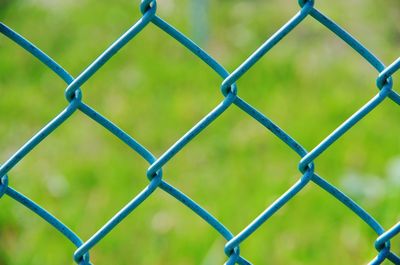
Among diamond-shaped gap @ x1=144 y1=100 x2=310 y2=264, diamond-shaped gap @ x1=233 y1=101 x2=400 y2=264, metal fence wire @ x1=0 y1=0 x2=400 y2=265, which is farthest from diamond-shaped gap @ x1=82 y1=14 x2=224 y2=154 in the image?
metal fence wire @ x1=0 y1=0 x2=400 y2=265

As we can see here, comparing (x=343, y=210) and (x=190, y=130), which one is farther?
(x=343, y=210)

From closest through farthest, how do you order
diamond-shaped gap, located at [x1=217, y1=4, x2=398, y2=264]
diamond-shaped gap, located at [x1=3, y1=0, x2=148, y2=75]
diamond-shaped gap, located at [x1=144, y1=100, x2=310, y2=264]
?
diamond-shaped gap, located at [x1=144, y1=100, x2=310, y2=264], diamond-shaped gap, located at [x1=217, y1=4, x2=398, y2=264], diamond-shaped gap, located at [x1=3, y1=0, x2=148, y2=75]

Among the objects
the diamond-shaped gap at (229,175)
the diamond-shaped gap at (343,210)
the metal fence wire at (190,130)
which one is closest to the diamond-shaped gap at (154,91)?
the diamond-shaped gap at (229,175)

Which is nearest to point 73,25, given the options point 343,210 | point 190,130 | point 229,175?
point 229,175

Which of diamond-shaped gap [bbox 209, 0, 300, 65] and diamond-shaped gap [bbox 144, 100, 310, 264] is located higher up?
diamond-shaped gap [bbox 209, 0, 300, 65]

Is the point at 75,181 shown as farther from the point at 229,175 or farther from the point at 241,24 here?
the point at 241,24

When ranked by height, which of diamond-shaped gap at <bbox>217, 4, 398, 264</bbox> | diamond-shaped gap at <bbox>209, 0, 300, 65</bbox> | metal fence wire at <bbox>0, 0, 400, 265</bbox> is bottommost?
metal fence wire at <bbox>0, 0, 400, 265</bbox>

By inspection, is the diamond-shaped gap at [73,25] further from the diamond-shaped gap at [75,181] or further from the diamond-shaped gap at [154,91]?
the diamond-shaped gap at [75,181]

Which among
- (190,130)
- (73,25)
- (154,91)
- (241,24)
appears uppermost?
(73,25)

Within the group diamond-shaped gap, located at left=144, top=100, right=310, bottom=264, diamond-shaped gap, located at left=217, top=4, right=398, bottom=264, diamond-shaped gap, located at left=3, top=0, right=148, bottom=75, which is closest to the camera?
diamond-shaped gap, located at left=144, top=100, right=310, bottom=264

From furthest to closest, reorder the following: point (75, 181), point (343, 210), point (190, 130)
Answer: point (75, 181), point (343, 210), point (190, 130)

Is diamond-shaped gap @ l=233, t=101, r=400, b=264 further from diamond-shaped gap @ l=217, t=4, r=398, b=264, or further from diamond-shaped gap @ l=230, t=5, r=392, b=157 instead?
diamond-shaped gap @ l=230, t=5, r=392, b=157

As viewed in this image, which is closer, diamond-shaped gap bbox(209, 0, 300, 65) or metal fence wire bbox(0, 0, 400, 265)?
metal fence wire bbox(0, 0, 400, 265)

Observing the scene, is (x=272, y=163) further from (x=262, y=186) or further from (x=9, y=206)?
(x=9, y=206)
